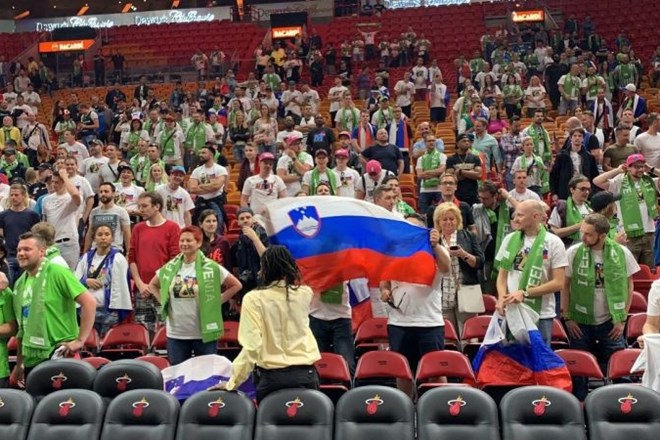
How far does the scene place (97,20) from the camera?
33.1m

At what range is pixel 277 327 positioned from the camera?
596 centimetres

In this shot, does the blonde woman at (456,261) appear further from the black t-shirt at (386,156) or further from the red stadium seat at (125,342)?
the black t-shirt at (386,156)

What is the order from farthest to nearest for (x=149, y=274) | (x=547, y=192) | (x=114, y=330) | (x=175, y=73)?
(x=175, y=73) < (x=547, y=192) < (x=149, y=274) < (x=114, y=330)

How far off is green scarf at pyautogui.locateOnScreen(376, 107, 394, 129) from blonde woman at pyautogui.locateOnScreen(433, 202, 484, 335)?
6710mm

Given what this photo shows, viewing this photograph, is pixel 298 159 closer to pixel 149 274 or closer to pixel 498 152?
pixel 498 152

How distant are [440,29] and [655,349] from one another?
21747mm

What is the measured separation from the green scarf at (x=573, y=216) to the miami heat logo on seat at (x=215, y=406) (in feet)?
16.0

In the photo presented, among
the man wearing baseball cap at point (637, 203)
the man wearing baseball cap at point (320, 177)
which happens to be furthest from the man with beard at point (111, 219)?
the man wearing baseball cap at point (637, 203)

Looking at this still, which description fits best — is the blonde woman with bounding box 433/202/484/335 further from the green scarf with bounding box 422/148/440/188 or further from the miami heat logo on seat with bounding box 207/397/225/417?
the green scarf with bounding box 422/148/440/188

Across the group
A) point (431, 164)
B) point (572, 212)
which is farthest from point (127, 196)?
point (572, 212)

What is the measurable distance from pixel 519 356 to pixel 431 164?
5.64 m

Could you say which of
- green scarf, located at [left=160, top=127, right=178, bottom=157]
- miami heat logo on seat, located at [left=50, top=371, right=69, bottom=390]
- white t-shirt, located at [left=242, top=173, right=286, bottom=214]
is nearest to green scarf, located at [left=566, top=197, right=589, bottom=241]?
white t-shirt, located at [left=242, top=173, right=286, bottom=214]

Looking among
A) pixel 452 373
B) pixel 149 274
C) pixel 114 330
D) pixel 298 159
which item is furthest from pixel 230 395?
pixel 298 159

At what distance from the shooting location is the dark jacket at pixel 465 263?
26.9 feet
